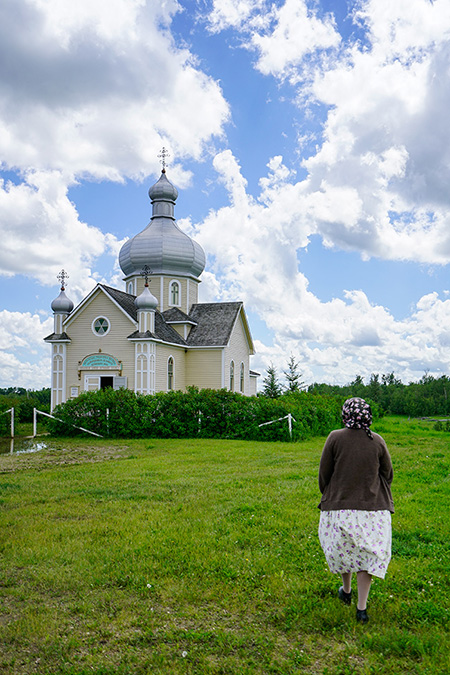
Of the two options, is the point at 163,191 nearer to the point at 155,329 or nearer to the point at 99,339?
the point at 155,329

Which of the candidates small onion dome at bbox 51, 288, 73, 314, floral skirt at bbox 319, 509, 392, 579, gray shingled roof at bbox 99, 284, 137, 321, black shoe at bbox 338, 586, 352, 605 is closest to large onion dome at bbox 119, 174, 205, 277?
gray shingled roof at bbox 99, 284, 137, 321

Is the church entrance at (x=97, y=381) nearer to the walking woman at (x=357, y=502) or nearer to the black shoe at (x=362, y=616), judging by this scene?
the walking woman at (x=357, y=502)

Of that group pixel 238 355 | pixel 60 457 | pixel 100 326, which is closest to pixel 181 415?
pixel 60 457

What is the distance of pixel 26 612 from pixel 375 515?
3.29 meters

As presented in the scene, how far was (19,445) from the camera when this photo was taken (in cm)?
2056

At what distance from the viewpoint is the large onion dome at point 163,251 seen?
3766 centimetres

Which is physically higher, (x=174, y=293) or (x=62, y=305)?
(x=174, y=293)

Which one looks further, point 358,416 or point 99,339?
point 99,339

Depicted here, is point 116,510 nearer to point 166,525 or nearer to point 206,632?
point 166,525

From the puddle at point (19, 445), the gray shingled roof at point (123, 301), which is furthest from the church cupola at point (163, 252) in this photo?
the puddle at point (19, 445)

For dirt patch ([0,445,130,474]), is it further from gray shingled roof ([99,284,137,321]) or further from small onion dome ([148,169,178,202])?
small onion dome ([148,169,178,202])

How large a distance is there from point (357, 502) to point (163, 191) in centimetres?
3781

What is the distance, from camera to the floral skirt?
4910 mm

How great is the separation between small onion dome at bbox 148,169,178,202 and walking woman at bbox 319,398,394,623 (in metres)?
37.3
